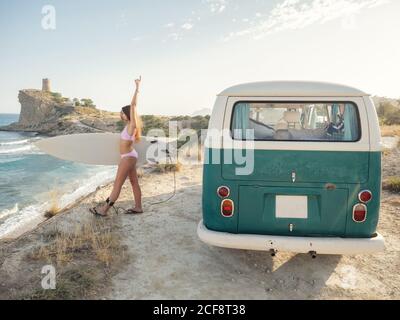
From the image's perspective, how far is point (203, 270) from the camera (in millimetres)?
4250

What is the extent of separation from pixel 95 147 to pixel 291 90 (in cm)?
512

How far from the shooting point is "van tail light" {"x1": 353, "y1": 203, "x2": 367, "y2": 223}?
3.71 metres

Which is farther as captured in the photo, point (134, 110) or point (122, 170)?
point (122, 170)

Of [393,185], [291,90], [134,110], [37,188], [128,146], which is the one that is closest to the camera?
[291,90]

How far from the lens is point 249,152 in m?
3.79

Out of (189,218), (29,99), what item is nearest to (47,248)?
(189,218)

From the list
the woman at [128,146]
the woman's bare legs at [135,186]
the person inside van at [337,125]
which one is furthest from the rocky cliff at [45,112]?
the person inside van at [337,125]

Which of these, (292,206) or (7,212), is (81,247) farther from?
(7,212)

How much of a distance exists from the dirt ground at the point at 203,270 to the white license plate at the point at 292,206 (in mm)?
954

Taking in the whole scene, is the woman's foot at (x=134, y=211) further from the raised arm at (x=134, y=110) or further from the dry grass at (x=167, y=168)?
the dry grass at (x=167, y=168)

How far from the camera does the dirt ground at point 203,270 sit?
12.3ft

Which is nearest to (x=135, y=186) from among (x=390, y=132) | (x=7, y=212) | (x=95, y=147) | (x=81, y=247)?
(x=81, y=247)

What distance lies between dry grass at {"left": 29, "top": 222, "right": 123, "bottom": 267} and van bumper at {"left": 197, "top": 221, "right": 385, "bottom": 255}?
179 cm
